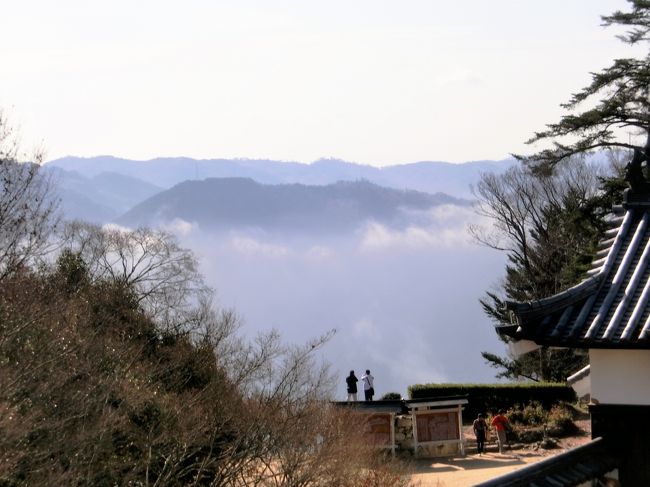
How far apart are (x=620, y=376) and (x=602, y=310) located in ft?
1.85

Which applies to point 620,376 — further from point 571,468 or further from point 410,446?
point 410,446

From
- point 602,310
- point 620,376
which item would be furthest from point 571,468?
Result: point 602,310

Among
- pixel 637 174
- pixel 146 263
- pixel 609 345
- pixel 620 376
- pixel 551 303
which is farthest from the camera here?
pixel 146 263

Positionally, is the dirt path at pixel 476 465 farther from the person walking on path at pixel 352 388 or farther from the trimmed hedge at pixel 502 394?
the person walking on path at pixel 352 388

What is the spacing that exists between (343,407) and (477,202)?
27626 mm

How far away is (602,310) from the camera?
8.30 m

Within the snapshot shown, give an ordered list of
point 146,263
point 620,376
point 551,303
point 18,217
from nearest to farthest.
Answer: point 620,376, point 551,303, point 18,217, point 146,263

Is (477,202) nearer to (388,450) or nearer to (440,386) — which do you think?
(440,386)

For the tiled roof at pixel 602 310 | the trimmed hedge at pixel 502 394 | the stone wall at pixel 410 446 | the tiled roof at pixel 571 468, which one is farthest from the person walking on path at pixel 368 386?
the tiled roof at pixel 571 468

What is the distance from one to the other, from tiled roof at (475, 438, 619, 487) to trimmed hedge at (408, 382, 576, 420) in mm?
20472

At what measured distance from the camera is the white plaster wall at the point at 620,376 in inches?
320

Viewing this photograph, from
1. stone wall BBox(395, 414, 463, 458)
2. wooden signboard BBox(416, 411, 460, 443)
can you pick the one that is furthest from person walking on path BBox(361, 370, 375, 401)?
wooden signboard BBox(416, 411, 460, 443)

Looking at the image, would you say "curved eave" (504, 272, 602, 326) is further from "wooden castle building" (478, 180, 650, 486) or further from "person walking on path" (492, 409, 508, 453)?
"person walking on path" (492, 409, 508, 453)

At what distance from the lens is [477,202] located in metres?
48.9
